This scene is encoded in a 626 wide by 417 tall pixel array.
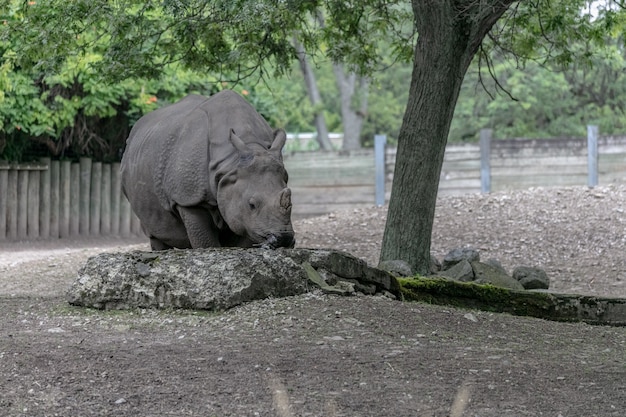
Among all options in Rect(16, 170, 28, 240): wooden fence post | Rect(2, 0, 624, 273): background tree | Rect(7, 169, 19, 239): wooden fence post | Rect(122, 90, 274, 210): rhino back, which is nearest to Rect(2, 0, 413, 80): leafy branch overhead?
Rect(2, 0, 624, 273): background tree

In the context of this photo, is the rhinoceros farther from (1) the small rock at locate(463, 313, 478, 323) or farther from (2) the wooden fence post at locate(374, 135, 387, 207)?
(2) the wooden fence post at locate(374, 135, 387, 207)

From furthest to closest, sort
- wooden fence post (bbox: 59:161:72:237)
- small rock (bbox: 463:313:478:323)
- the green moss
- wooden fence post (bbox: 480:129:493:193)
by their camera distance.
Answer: wooden fence post (bbox: 480:129:493:193)
wooden fence post (bbox: 59:161:72:237)
the green moss
small rock (bbox: 463:313:478:323)

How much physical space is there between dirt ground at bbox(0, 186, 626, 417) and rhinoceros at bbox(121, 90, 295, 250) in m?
1.17

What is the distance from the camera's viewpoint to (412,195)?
1081cm

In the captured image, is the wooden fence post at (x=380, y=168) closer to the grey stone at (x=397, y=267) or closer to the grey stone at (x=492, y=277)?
the grey stone at (x=492, y=277)

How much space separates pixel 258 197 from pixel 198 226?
1.04m

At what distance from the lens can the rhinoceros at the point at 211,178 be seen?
852 cm

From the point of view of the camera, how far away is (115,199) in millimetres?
21281

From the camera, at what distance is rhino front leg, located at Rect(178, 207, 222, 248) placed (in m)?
9.31

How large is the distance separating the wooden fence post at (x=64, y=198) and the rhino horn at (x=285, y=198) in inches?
501

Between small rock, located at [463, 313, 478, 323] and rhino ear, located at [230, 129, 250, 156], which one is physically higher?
rhino ear, located at [230, 129, 250, 156]

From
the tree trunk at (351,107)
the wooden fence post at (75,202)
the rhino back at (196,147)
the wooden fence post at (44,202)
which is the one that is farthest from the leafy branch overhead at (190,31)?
the tree trunk at (351,107)

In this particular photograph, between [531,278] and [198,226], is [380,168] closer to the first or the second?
[531,278]

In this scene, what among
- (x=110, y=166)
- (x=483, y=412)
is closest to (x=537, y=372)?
(x=483, y=412)
